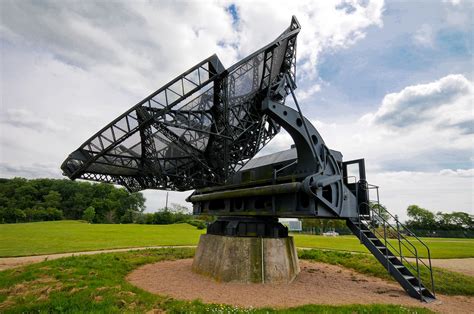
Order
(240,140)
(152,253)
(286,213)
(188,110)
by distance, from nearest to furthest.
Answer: (286,213), (188,110), (240,140), (152,253)

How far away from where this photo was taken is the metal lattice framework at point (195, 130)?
392 inches

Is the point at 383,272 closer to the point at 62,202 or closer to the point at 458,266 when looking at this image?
the point at 458,266

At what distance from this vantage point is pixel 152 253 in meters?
16.9

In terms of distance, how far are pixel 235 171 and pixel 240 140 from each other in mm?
1575

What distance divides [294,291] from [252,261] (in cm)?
178

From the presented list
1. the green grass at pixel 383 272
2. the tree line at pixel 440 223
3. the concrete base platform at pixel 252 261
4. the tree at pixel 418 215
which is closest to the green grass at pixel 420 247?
the green grass at pixel 383 272

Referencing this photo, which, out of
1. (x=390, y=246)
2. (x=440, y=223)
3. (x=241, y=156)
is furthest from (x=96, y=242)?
(x=440, y=223)

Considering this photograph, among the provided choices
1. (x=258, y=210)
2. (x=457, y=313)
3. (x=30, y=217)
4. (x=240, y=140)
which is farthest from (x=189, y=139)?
(x=30, y=217)

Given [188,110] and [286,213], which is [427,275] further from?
[188,110]

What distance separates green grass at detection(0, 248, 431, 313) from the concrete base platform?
2.73 m

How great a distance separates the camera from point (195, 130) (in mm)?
10375

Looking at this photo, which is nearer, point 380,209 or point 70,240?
point 380,209

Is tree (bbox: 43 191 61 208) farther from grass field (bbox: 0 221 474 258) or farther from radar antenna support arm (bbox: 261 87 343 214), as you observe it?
radar antenna support arm (bbox: 261 87 343 214)

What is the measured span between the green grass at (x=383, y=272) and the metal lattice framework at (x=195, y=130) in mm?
7573
